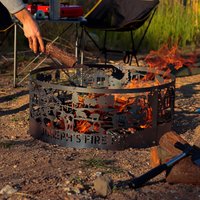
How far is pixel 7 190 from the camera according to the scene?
3.35 m

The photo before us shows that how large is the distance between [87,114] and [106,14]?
3.12 metres

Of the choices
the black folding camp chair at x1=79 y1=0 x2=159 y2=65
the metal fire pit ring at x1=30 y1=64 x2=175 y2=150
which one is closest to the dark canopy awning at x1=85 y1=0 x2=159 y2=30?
the black folding camp chair at x1=79 y1=0 x2=159 y2=65

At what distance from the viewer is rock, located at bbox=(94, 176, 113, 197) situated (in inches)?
130

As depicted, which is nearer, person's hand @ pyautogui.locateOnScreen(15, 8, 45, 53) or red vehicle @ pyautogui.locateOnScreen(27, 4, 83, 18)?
person's hand @ pyautogui.locateOnScreen(15, 8, 45, 53)

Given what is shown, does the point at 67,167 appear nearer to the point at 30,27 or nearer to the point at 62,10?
the point at 30,27

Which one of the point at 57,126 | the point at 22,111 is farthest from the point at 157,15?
the point at 57,126

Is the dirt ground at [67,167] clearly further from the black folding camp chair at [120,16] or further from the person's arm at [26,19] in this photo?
the black folding camp chair at [120,16]

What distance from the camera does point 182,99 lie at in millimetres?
5820

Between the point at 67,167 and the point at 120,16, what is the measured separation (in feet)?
11.8

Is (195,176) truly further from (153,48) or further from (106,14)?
(153,48)

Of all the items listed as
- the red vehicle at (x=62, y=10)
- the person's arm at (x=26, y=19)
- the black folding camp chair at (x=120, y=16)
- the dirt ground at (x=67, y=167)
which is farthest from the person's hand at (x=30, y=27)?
the black folding camp chair at (x=120, y=16)

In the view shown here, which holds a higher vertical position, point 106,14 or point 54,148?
point 106,14

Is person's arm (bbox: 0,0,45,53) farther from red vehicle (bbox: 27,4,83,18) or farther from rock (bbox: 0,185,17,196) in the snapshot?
red vehicle (bbox: 27,4,83,18)

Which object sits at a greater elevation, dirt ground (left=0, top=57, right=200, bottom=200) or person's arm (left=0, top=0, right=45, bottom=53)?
person's arm (left=0, top=0, right=45, bottom=53)
